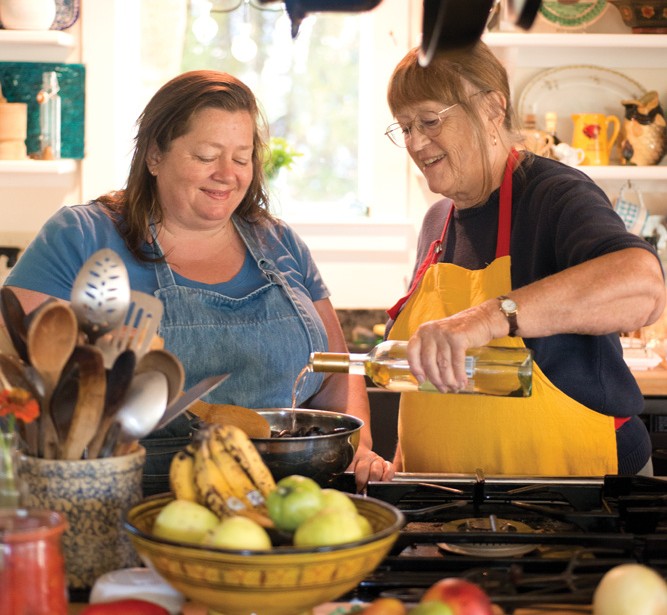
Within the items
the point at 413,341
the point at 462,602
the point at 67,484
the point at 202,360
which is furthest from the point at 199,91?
the point at 462,602

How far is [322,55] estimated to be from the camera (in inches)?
155

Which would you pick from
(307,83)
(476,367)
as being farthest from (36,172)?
(476,367)

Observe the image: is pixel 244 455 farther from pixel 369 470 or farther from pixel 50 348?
pixel 369 470

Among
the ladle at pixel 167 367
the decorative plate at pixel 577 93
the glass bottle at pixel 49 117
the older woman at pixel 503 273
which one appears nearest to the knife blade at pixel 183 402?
the ladle at pixel 167 367

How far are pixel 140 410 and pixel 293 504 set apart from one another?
24 cm

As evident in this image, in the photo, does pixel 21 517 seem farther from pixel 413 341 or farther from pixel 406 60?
pixel 406 60

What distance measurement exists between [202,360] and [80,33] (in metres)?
2.17

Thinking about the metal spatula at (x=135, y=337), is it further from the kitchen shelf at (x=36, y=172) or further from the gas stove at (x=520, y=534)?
the kitchen shelf at (x=36, y=172)

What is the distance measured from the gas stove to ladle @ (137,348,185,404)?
0.32 m

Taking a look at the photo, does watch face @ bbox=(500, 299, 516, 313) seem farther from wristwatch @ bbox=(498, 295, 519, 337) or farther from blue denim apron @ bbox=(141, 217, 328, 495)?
blue denim apron @ bbox=(141, 217, 328, 495)

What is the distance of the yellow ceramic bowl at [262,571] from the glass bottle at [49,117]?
2702 millimetres

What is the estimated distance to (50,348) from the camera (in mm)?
1173

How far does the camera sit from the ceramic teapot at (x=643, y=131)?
344 centimetres

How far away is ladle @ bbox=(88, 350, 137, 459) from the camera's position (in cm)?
117
